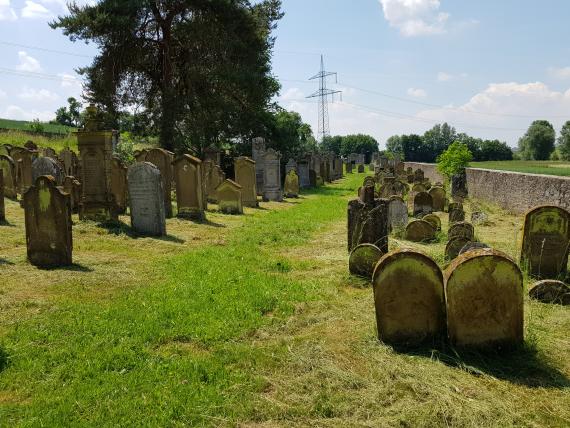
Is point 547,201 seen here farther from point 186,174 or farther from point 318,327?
point 318,327

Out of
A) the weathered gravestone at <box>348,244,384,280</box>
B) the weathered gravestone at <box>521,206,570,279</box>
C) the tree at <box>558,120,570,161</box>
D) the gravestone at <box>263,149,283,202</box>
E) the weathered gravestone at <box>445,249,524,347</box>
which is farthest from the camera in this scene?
the tree at <box>558,120,570,161</box>

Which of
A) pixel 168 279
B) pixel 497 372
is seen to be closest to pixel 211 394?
Answer: pixel 497 372

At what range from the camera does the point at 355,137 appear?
9769 cm

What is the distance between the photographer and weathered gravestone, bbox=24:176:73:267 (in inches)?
307

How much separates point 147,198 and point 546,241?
803 cm

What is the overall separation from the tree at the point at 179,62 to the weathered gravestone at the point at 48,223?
1714 cm

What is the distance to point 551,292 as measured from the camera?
20.0ft

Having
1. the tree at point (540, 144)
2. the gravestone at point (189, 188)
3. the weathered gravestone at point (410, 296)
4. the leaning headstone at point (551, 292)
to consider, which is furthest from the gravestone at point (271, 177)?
the tree at point (540, 144)

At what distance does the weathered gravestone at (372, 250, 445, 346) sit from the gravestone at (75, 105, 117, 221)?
9013 millimetres

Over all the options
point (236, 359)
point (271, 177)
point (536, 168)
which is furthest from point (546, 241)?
point (536, 168)

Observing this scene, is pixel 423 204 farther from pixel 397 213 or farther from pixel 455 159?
pixel 455 159

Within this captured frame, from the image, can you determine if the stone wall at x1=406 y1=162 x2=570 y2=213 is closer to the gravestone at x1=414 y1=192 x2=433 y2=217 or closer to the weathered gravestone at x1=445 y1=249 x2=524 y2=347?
the gravestone at x1=414 y1=192 x2=433 y2=217

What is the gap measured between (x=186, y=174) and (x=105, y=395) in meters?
10.3

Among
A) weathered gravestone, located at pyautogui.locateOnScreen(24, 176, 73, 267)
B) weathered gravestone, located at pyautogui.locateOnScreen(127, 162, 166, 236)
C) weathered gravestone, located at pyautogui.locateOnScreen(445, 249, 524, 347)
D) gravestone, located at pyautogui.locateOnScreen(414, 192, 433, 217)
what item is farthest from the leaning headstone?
gravestone, located at pyautogui.locateOnScreen(414, 192, 433, 217)
